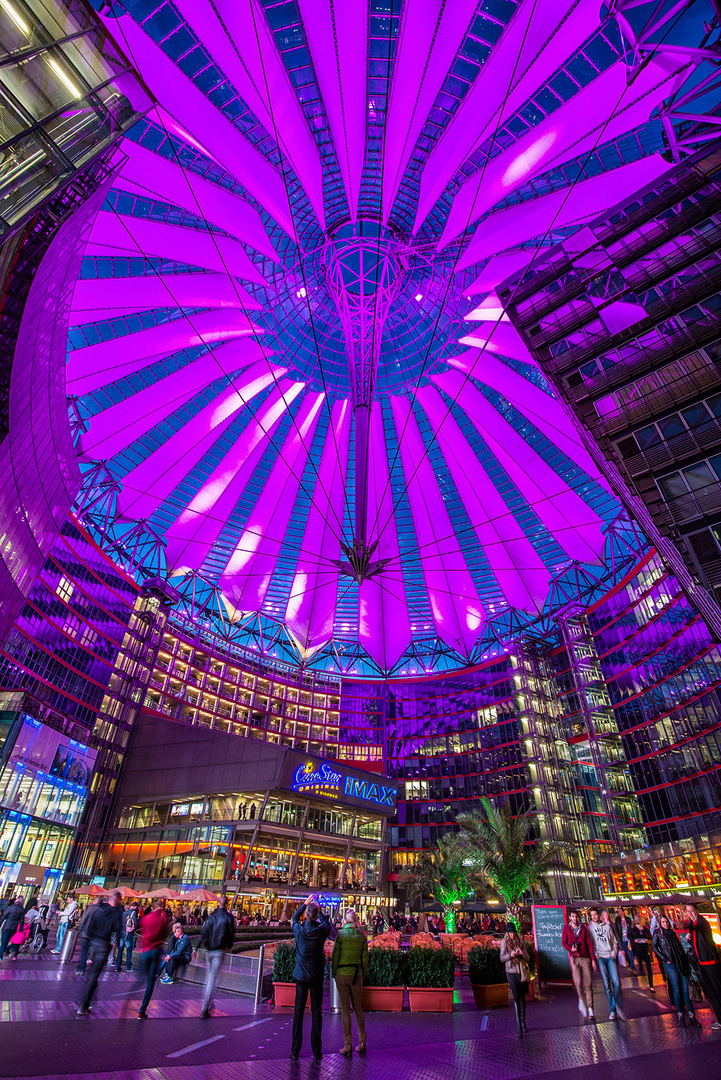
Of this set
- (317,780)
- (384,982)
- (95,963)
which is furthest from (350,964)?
(317,780)

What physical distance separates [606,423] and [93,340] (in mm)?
32079

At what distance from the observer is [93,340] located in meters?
37.6

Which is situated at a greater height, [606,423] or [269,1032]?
[606,423]

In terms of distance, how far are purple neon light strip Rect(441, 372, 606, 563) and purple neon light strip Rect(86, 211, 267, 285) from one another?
1581 cm

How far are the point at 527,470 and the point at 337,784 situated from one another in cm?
2837

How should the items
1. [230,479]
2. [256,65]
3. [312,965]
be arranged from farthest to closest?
[230,479] < [256,65] < [312,965]

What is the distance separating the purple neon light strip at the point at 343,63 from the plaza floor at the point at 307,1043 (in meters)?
29.0

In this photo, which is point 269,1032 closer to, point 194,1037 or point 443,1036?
point 194,1037

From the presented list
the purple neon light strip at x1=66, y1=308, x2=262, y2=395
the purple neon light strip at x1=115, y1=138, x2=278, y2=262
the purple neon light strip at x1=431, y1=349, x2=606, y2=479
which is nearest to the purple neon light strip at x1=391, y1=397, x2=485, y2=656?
the purple neon light strip at x1=431, y1=349, x2=606, y2=479

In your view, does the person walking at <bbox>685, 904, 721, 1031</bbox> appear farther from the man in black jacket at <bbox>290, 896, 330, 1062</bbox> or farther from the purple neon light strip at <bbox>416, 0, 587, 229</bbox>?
the purple neon light strip at <bbox>416, 0, 587, 229</bbox>

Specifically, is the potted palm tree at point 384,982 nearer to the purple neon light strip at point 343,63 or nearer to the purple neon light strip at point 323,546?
the purple neon light strip at point 323,546

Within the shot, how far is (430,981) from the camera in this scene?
1180 cm

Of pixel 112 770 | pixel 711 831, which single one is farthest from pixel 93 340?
pixel 711 831

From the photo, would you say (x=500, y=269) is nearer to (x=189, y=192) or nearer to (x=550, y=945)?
(x=189, y=192)
